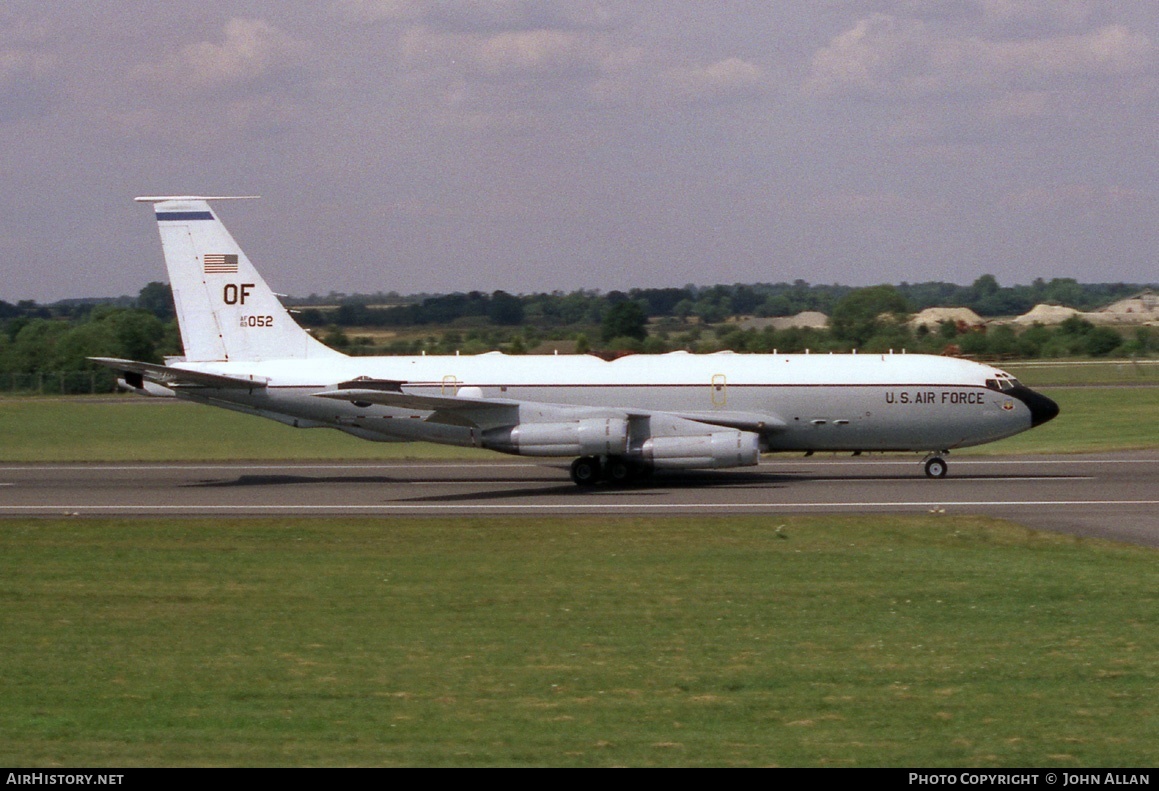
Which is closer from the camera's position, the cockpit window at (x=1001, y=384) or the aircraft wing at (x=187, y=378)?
the aircraft wing at (x=187, y=378)

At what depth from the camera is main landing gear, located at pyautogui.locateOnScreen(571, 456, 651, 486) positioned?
30750 millimetres

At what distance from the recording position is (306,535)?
22031 mm

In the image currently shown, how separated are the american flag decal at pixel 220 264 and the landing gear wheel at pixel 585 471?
33.5 ft

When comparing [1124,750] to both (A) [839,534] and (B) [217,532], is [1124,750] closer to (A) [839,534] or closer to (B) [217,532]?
(A) [839,534]

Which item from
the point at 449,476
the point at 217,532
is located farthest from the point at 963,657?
the point at 449,476

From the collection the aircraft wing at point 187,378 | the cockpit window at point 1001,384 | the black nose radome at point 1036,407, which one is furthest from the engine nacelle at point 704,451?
the aircraft wing at point 187,378

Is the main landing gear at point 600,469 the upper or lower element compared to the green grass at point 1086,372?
lower

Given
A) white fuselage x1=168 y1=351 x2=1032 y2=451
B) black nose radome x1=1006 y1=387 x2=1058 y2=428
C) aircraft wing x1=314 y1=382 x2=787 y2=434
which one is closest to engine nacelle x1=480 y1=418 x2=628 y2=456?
aircraft wing x1=314 y1=382 x2=787 y2=434

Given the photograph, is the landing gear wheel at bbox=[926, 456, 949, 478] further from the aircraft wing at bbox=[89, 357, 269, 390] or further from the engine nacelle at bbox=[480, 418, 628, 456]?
the aircraft wing at bbox=[89, 357, 269, 390]

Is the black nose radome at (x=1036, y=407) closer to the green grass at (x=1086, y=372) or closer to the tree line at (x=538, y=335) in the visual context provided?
the tree line at (x=538, y=335)

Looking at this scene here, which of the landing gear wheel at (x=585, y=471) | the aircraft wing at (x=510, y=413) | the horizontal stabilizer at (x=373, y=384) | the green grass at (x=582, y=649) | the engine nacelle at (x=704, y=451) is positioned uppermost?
the horizontal stabilizer at (x=373, y=384)

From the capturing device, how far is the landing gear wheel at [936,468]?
31141mm

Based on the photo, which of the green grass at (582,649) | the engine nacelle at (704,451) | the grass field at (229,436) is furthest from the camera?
the grass field at (229,436)
